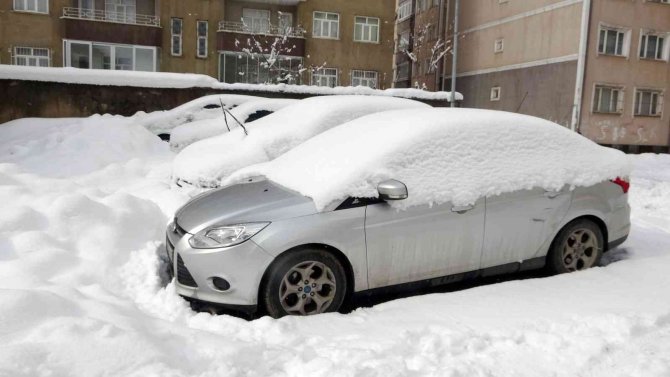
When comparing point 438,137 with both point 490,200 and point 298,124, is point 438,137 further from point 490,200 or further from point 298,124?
point 298,124

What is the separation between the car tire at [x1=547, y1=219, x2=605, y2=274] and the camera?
4785 mm

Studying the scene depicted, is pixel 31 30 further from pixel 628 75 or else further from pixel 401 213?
pixel 628 75

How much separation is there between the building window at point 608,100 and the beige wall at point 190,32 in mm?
17651

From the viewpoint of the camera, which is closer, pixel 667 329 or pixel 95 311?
pixel 95 311

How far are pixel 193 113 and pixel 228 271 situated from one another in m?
9.54

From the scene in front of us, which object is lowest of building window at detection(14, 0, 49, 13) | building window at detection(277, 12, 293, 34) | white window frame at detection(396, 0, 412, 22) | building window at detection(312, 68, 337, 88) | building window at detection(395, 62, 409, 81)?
building window at detection(312, 68, 337, 88)

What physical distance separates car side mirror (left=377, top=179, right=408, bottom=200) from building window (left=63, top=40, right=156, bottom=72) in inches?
939

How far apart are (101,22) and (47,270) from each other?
902 inches

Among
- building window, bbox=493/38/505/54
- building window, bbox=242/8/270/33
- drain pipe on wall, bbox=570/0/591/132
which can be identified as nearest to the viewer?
drain pipe on wall, bbox=570/0/591/132

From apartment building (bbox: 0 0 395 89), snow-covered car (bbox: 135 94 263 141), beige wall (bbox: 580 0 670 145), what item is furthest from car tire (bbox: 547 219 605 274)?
beige wall (bbox: 580 0 670 145)

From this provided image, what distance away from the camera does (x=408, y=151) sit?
4.31m

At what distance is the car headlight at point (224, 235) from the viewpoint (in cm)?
377

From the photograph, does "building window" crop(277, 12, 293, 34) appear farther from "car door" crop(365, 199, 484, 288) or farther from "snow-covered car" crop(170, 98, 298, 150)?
"car door" crop(365, 199, 484, 288)

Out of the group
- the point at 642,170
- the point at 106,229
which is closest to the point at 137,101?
the point at 106,229
